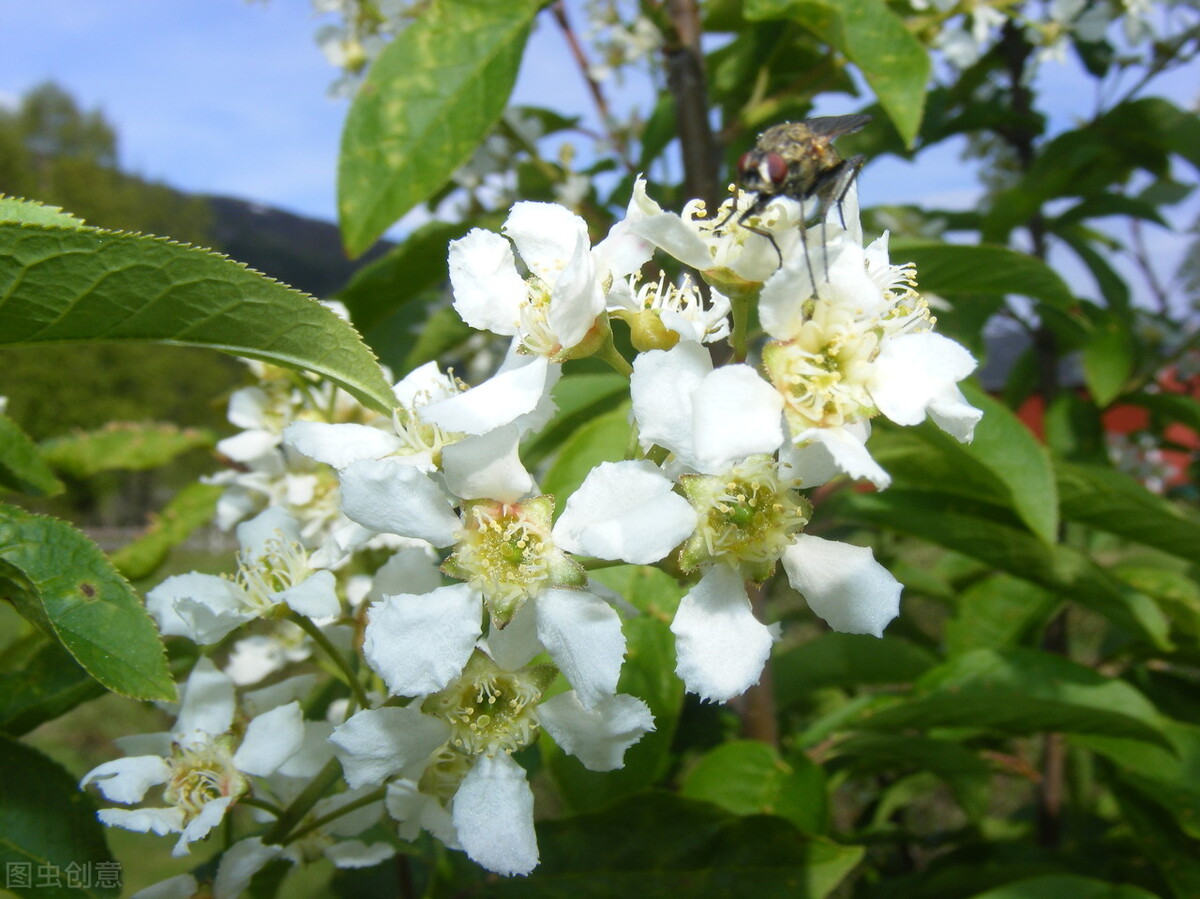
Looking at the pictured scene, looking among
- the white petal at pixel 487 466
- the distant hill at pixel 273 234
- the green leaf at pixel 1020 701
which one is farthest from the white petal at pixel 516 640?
the distant hill at pixel 273 234

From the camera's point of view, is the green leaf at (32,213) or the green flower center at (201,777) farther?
the green flower center at (201,777)

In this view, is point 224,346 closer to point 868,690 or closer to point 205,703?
point 205,703

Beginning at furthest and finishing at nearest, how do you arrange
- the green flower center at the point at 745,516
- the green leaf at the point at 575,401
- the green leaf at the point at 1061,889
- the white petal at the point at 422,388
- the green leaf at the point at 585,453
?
the green leaf at the point at 575,401
the green leaf at the point at 1061,889
the green leaf at the point at 585,453
the white petal at the point at 422,388
the green flower center at the point at 745,516

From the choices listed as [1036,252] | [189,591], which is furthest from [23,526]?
[1036,252]

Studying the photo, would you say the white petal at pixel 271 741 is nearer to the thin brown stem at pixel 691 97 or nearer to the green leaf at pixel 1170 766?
the thin brown stem at pixel 691 97

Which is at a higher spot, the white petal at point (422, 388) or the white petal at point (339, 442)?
the white petal at point (422, 388)

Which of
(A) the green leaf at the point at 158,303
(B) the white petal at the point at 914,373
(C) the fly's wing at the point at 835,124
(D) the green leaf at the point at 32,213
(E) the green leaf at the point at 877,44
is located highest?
(E) the green leaf at the point at 877,44
